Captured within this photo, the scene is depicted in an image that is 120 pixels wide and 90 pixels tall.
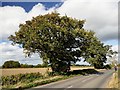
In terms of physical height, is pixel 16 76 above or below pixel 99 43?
below

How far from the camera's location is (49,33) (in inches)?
1836

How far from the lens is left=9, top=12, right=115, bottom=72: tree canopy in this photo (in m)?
46.4

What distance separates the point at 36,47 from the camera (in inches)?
1927

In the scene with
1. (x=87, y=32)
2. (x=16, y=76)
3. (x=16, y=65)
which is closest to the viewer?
(x=16, y=76)

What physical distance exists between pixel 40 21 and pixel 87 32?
10.8 metres

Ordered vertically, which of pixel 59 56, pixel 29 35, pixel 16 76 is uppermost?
pixel 29 35

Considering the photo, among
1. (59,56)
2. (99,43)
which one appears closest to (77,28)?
(59,56)

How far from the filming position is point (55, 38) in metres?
47.4

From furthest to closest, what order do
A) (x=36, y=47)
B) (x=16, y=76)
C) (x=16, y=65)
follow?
1. (x=16, y=65)
2. (x=36, y=47)
3. (x=16, y=76)

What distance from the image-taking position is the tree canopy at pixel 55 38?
152ft

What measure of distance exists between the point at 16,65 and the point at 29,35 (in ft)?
220

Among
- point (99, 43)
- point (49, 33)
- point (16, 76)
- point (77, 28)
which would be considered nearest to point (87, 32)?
point (77, 28)

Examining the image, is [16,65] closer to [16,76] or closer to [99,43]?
[99,43]

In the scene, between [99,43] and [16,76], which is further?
[99,43]
